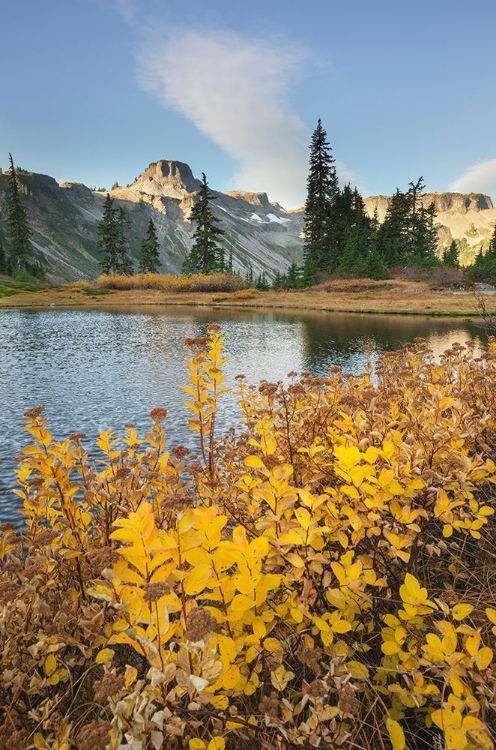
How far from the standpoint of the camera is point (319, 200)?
215 ft

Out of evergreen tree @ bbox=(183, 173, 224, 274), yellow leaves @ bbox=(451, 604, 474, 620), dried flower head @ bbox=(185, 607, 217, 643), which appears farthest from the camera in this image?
evergreen tree @ bbox=(183, 173, 224, 274)

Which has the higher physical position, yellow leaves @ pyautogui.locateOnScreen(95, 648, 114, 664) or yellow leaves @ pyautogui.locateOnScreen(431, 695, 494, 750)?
yellow leaves @ pyautogui.locateOnScreen(431, 695, 494, 750)

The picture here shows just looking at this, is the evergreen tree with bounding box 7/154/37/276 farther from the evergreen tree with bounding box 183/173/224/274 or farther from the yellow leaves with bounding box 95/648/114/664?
the yellow leaves with bounding box 95/648/114/664

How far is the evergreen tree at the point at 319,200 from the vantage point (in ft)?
208

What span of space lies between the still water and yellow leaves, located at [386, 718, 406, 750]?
17.9ft

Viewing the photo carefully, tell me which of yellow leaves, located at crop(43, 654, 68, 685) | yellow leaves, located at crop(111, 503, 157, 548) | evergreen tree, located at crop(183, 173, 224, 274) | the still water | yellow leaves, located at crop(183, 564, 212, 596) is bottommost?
the still water

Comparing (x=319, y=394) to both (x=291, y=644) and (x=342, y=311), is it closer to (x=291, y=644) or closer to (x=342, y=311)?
(x=291, y=644)

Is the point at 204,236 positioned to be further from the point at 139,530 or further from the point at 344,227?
the point at 139,530

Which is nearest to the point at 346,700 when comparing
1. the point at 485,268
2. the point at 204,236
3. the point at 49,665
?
the point at 49,665

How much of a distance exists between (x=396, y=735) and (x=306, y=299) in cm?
4954

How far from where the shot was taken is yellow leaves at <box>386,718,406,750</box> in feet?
4.79

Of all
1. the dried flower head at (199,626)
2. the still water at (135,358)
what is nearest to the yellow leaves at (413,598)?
the dried flower head at (199,626)

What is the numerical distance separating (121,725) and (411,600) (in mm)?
1202

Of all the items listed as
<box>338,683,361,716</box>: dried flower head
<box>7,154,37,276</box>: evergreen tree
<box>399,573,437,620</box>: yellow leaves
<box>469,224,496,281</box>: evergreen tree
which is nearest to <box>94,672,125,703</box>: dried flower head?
<box>338,683,361,716</box>: dried flower head
